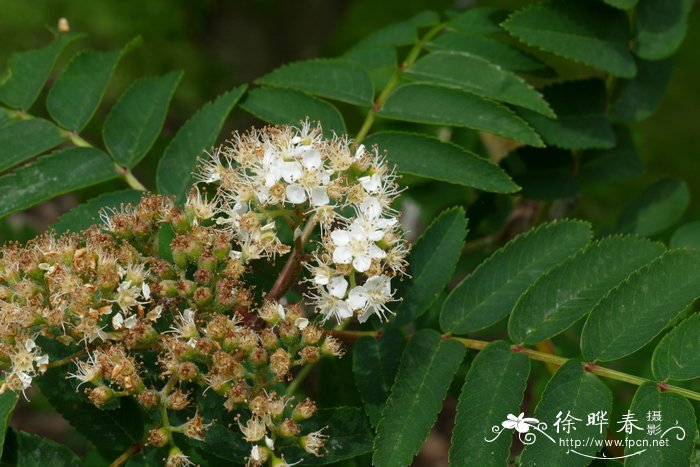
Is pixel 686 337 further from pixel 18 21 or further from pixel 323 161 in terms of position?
pixel 18 21

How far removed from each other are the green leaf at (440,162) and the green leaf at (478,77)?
221 millimetres

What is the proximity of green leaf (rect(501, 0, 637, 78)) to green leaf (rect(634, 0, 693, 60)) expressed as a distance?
5cm

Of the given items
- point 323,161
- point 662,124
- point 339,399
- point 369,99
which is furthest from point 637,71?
point 662,124

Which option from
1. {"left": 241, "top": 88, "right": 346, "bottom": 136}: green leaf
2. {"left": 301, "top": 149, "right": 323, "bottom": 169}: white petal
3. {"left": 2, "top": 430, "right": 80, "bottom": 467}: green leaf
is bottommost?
{"left": 2, "top": 430, "right": 80, "bottom": 467}: green leaf

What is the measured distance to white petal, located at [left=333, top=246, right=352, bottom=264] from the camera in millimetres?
1855

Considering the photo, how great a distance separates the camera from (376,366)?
6.74 ft

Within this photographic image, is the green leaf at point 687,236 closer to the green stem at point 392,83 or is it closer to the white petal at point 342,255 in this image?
the green stem at point 392,83

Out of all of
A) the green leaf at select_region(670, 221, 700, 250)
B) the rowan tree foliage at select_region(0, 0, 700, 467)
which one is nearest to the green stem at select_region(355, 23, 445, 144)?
the rowan tree foliage at select_region(0, 0, 700, 467)

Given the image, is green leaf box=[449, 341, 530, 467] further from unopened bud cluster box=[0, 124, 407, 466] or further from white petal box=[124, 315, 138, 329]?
white petal box=[124, 315, 138, 329]

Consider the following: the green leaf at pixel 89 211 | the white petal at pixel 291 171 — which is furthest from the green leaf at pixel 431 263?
the green leaf at pixel 89 211

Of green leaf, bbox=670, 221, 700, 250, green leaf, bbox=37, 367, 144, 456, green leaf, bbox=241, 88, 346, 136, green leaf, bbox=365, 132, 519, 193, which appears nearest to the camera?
green leaf, bbox=37, 367, 144, 456

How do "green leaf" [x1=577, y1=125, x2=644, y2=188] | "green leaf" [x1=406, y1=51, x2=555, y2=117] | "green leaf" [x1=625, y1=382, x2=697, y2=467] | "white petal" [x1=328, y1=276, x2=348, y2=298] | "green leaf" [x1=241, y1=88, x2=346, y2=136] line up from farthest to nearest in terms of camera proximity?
"green leaf" [x1=577, y1=125, x2=644, y2=188] → "green leaf" [x1=241, y1=88, x2=346, y2=136] → "green leaf" [x1=406, y1=51, x2=555, y2=117] → "white petal" [x1=328, y1=276, x2=348, y2=298] → "green leaf" [x1=625, y1=382, x2=697, y2=467]

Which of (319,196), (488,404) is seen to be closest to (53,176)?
(319,196)

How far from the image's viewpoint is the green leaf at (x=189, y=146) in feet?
7.59
